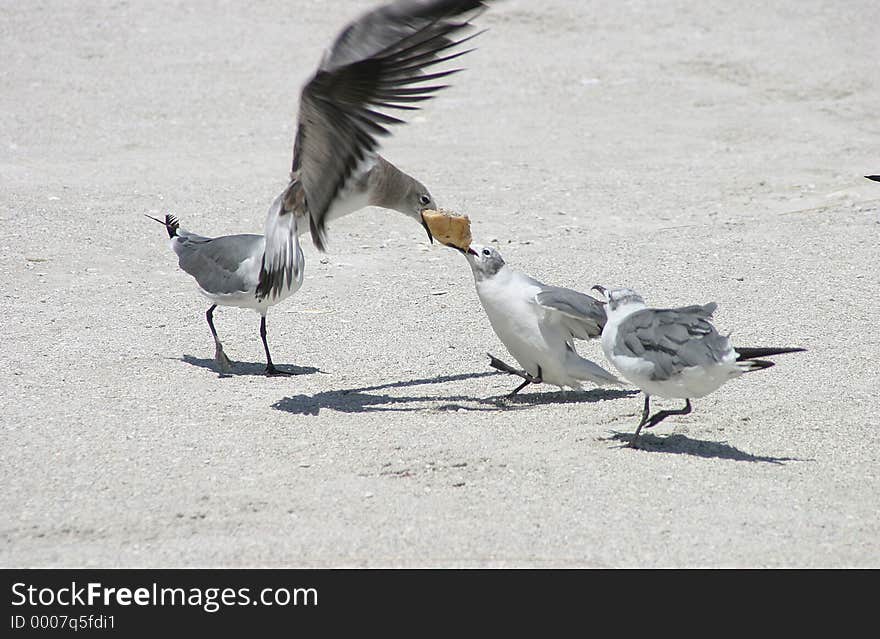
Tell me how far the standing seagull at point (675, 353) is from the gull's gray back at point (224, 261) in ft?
6.63

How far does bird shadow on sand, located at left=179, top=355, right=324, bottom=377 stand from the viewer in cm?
610

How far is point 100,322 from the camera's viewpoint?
266 inches

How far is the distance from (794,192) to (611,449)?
17.3 feet

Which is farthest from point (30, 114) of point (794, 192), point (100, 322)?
point (794, 192)

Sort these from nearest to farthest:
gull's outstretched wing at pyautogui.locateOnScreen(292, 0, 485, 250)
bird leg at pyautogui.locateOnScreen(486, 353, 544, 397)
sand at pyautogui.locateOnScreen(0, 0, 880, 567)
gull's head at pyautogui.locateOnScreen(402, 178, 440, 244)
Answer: sand at pyautogui.locateOnScreen(0, 0, 880, 567), gull's outstretched wing at pyautogui.locateOnScreen(292, 0, 485, 250), bird leg at pyautogui.locateOnScreen(486, 353, 544, 397), gull's head at pyautogui.locateOnScreen(402, 178, 440, 244)

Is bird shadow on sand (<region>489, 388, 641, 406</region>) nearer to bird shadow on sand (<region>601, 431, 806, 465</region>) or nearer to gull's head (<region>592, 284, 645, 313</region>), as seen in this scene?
bird shadow on sand (<region>601, 431, 806, 465</region>)

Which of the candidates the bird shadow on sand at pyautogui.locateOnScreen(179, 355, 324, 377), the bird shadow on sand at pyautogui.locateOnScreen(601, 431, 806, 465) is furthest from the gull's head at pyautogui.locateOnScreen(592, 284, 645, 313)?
the bird shadow on sand at pyautogui.locateOnScreen(179, 355, 324, 377)

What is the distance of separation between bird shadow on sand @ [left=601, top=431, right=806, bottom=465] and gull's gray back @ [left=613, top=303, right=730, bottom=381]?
0.40 meters

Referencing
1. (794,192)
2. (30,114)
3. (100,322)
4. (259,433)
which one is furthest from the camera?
(30,114)

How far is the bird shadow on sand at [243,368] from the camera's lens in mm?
6102

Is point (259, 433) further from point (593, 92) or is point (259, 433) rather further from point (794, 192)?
point (593, 92)

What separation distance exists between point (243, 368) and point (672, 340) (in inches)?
97.4

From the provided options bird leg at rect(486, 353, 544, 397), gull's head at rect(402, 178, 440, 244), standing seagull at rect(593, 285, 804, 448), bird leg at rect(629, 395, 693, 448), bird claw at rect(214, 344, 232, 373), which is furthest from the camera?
gull's head at rect(402, 178, 440, 244)

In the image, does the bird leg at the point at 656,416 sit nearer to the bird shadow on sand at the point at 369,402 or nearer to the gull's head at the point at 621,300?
the gull's head at the point at 621,300
